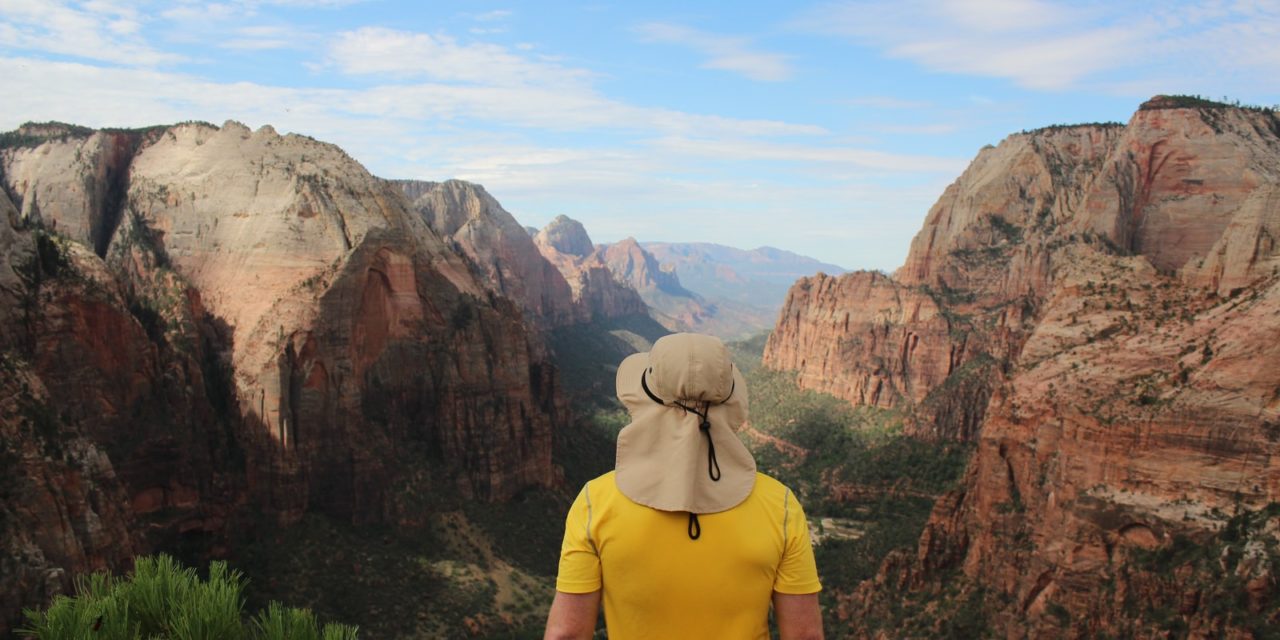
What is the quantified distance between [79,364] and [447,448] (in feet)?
75.6

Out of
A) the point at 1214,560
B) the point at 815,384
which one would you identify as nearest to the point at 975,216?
the point at 815,384

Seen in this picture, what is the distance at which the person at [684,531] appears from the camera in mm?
5336

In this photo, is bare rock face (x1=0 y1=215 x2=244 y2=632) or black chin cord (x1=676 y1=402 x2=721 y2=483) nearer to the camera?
black chin cord (x1=676 y1=402 x2=721 y2=483)

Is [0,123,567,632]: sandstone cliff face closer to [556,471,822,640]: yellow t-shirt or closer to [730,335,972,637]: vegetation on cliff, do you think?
[730,335,972,637]: vegetation on cliff

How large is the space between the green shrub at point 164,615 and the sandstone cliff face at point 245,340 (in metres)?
20.0

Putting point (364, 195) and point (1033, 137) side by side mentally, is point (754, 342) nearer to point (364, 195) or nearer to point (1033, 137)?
point (1033, 137)

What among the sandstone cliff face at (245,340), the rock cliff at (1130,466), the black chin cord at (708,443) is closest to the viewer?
the black chin cord at (708,443)

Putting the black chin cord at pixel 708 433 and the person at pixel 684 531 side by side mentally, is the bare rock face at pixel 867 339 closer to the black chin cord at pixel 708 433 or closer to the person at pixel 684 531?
the person at pixel 684 531

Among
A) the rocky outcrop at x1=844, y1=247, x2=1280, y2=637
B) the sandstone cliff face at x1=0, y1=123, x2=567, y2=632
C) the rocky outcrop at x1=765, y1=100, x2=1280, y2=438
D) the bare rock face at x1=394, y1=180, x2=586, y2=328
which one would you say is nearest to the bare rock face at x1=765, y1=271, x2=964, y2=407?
the rocky outcrop at x1=765, y1=100, x2=1280, y2=438

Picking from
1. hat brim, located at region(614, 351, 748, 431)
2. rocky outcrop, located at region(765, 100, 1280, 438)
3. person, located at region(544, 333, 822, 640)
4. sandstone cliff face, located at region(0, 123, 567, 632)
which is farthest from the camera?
rocky outcrop, located at region(765, 100, 1280, 438)

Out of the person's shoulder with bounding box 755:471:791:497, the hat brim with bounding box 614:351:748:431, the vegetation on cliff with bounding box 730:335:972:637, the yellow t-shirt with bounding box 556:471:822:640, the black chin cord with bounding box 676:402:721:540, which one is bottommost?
the vegetation on cliff with bounding box 730:335:972:637

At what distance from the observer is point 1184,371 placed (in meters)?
31.5

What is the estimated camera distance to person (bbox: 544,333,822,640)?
210 inches

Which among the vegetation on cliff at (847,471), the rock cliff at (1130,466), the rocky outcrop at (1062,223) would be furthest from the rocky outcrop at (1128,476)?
the vegetation on cliff at (847,471)
